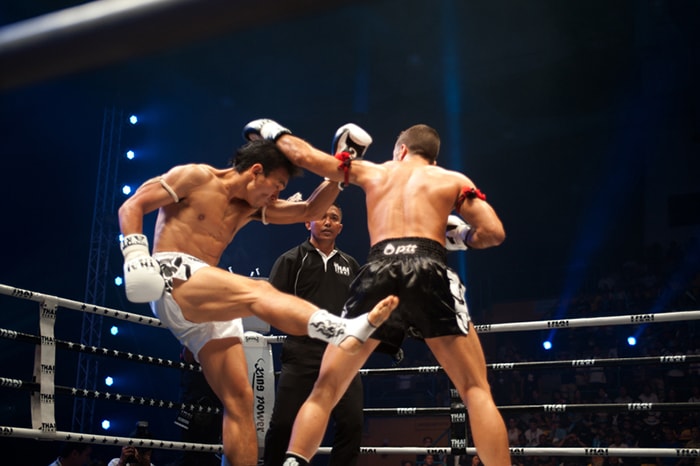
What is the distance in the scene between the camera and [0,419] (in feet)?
30.1

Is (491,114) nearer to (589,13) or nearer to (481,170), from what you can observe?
(481,170)

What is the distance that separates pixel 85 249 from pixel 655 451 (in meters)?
8.89

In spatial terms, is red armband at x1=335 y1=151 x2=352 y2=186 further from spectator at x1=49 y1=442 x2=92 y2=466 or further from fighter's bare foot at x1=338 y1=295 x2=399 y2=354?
spectator at x1=49 y1=442 x2=92 y2=466

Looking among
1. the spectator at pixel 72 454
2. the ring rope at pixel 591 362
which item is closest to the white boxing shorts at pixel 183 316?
the ring rope at pixel 591 362

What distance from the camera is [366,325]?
2.57 meters

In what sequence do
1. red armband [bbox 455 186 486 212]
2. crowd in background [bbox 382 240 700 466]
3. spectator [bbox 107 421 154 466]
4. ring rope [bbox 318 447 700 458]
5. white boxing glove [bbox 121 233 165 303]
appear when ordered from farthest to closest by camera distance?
1. crowd in background [bbox 382 240 700 466]
2. spectator [bbox 107 421 154 466]
3. ring rope [bbox 318 447 700 458]
4. red armband [bbox 455 186 486 212]
5. white boxing glove [bbox 121 233 165 303]

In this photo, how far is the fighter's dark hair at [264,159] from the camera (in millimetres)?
3207

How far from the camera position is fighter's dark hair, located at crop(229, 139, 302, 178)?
3207 mm

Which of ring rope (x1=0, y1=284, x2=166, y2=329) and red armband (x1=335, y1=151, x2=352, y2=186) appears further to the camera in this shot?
ring rope (x1=0, y1=284, x2=166, y2=329)

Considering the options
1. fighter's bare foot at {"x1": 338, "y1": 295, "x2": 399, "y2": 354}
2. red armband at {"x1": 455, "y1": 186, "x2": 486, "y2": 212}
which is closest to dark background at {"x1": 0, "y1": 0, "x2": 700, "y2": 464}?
red armband at {"x1": 455, "y1": 186, "x2": 486, "y2": 212}

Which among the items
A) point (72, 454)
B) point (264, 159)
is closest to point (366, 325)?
point (264, 159)

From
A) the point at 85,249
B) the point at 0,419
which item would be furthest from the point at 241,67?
the point at 0,419

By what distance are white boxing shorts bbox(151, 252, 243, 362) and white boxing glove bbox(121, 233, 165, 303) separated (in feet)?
0.27

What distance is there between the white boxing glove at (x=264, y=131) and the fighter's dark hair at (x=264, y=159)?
52 mm
